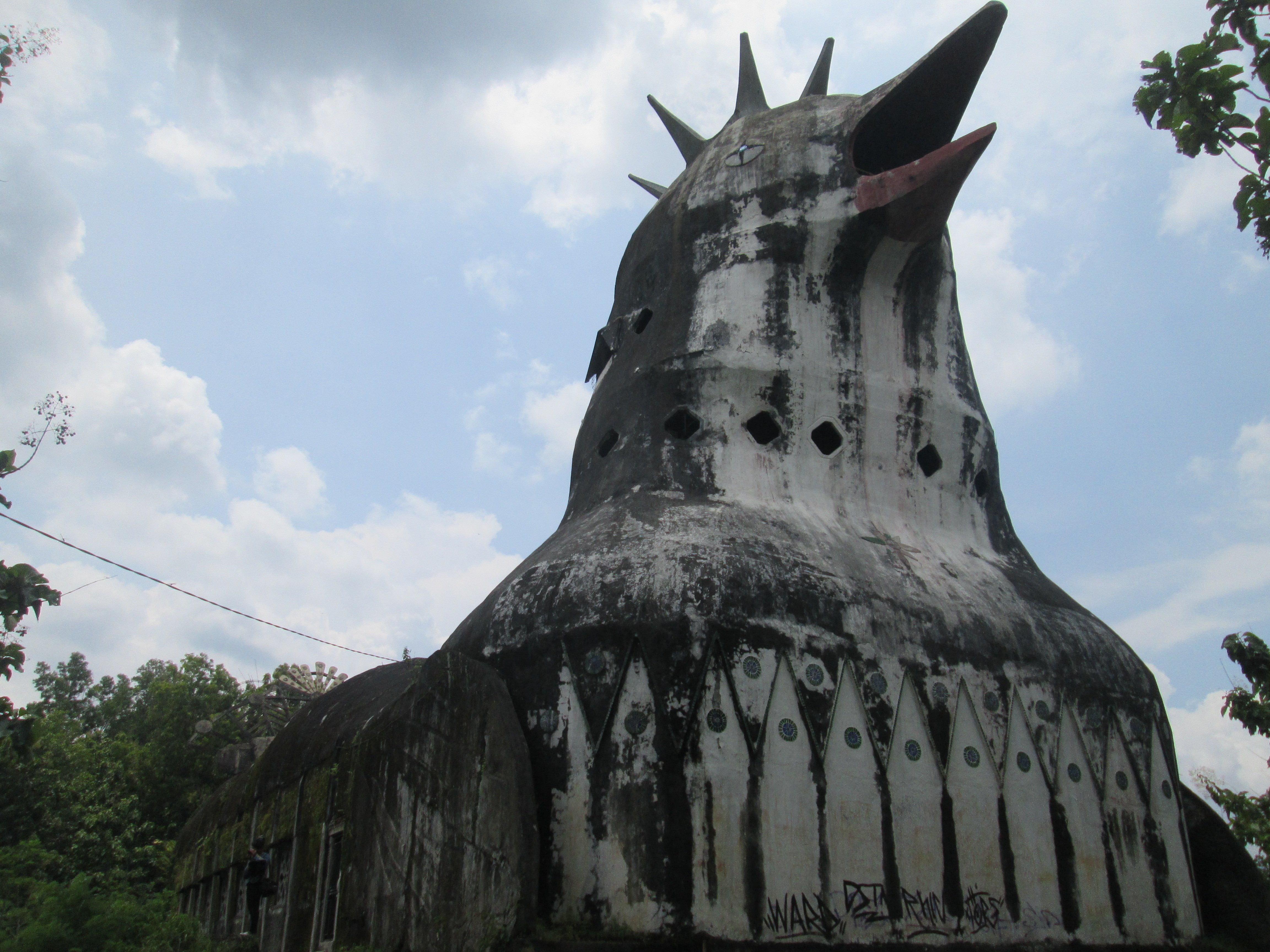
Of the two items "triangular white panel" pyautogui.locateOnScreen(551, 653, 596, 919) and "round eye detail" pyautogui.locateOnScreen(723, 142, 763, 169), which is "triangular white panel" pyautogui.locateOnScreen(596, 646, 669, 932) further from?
"round eye detail" pyautogui.locateOnScreen(723, 142, 763, 169)

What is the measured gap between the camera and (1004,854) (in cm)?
874

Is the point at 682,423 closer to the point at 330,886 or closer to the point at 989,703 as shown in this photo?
the point at 989,703

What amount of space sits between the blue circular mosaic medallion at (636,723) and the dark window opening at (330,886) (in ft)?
9.55

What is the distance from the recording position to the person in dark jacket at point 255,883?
10.8 m

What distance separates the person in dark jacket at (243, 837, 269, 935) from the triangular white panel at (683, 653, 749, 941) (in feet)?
18.3

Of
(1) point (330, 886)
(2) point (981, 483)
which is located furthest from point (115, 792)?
(2) point (981, 483)

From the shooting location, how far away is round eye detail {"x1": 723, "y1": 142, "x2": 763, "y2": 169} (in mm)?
12266

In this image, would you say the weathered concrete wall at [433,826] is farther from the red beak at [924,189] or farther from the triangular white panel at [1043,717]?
the red beak at [924,189]

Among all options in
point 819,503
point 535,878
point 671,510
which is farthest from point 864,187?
point 535,878

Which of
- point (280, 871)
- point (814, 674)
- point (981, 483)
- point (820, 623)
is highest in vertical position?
point (981, 483)

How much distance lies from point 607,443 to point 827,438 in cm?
243

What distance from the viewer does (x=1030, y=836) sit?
29.3 ft

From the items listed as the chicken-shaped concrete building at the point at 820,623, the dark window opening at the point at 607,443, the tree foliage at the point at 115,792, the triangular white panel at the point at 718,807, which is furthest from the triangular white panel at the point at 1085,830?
the tree foliage at the point at 115,792

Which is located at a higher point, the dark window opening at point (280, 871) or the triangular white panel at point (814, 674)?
the triangular white panel at point (814, 674)
